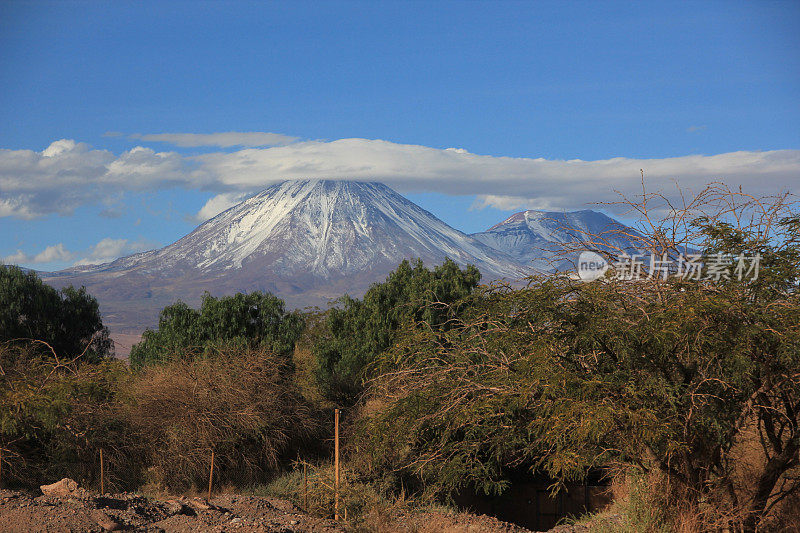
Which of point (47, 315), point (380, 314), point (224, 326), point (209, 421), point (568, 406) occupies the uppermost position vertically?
point (568, 406)

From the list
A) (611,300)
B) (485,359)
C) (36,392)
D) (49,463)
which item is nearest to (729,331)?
(611,300)

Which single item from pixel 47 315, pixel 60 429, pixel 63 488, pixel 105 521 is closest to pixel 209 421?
pixel 60 429

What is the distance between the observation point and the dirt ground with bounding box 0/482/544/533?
10.1 metres

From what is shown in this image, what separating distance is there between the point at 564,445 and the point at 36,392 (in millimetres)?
11948

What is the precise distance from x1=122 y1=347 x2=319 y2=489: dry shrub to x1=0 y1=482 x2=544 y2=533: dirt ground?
22.5 feet

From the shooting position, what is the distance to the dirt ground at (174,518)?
10.1 meters

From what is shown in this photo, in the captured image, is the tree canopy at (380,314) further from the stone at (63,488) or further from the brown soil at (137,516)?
the brown soil at (137,516)

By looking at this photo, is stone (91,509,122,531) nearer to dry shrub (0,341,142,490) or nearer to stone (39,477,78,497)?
stone (39,477,78,497)

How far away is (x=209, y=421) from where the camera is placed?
19.5 m

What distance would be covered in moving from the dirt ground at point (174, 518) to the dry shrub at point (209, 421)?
22.5ft

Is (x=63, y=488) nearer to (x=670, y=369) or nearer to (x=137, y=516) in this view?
(x=137, y=516)

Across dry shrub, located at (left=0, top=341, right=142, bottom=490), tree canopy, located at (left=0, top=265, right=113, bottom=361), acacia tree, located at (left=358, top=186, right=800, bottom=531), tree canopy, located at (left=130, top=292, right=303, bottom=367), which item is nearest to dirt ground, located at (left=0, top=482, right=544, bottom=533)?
acacia tree, located at (left=358, top=186, right=800, bottom=531)

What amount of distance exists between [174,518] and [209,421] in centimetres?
860

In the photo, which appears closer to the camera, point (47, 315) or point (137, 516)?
point (137, 516)
